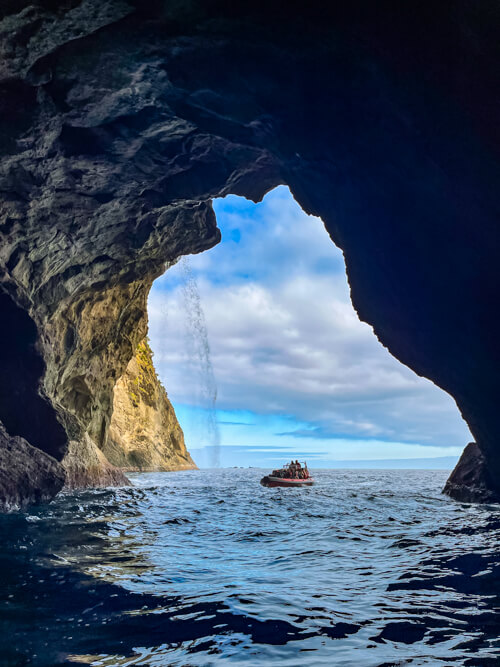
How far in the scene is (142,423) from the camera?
4472 centimetres

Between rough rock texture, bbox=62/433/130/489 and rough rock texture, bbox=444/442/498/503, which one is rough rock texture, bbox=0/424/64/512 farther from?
rough rock texture, bbox=444/442/498/503

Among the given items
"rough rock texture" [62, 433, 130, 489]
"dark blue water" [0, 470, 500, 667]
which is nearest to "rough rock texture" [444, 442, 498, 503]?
"dark blue water" [0, 470, 500, 667]

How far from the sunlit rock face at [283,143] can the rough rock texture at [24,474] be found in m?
1.96

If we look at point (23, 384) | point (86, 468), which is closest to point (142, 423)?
point (86, 468)

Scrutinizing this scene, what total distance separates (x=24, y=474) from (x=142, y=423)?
30128 mm

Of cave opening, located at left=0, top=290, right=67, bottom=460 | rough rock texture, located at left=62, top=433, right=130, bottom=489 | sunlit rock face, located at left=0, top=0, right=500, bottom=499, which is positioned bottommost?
rough rock texture, located at left=62, top=433, right=130, bottom=489

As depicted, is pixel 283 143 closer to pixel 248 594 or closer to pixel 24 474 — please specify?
pixel 248 594

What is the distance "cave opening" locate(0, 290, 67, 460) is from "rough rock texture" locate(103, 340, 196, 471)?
830 inches

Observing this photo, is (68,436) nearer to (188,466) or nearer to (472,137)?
(472,137)

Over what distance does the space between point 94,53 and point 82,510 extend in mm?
12221

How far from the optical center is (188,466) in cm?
5747

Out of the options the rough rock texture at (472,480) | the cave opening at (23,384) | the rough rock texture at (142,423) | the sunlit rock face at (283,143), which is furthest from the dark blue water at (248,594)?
the rough rock texture at (142,423)

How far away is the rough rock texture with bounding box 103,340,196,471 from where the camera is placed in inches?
1633

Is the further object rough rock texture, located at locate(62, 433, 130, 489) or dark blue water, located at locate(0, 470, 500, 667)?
rough rock texture, located at locate(62, 433, 130, 489)
